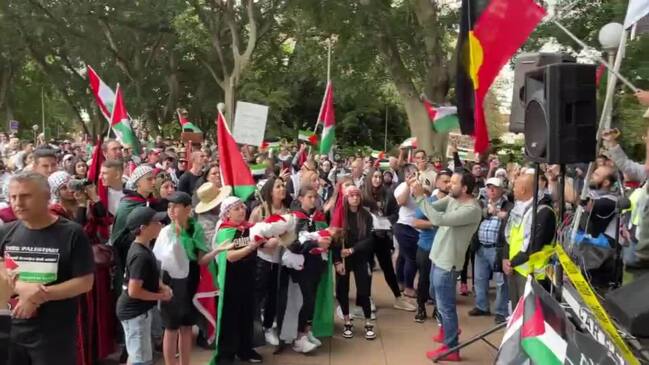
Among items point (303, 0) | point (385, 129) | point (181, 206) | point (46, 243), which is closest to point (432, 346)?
point (181, 206)

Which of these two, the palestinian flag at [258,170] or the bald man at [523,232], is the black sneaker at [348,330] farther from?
the palestinian flag at [258,170]

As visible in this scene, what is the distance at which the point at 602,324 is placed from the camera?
275 centimetres

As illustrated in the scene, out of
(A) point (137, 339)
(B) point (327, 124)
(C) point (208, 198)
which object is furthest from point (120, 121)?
(A) point (137, 339)

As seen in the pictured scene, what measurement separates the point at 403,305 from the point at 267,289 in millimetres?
2365

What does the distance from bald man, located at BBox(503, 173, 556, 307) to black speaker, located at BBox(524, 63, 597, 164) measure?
131 centimetres

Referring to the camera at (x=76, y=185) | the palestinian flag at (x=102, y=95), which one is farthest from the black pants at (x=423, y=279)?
the palestinian flag at (x=102, y=95)

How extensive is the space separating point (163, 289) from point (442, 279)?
279 centimetres

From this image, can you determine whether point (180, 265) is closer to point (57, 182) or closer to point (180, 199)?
point (180, 199)

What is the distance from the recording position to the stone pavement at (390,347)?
6344 mm

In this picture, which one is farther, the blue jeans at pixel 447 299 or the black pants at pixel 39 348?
the blue jeans at pixel 447 299

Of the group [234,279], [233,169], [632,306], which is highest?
[233,169]

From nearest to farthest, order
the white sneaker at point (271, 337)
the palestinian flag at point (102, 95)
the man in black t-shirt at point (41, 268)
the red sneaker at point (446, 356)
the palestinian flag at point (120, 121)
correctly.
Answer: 1. the man in black t-shirt at point (41, 268)
2. the red sneaker at point (446, 356)
3. the white sneaker at point (271, 337)
4. the palestinian flag at point (120, 121)
5. the palestinian flag at point (102, 95)

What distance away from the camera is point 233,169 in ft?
20.3

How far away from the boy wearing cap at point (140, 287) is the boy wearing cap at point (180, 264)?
320mm
